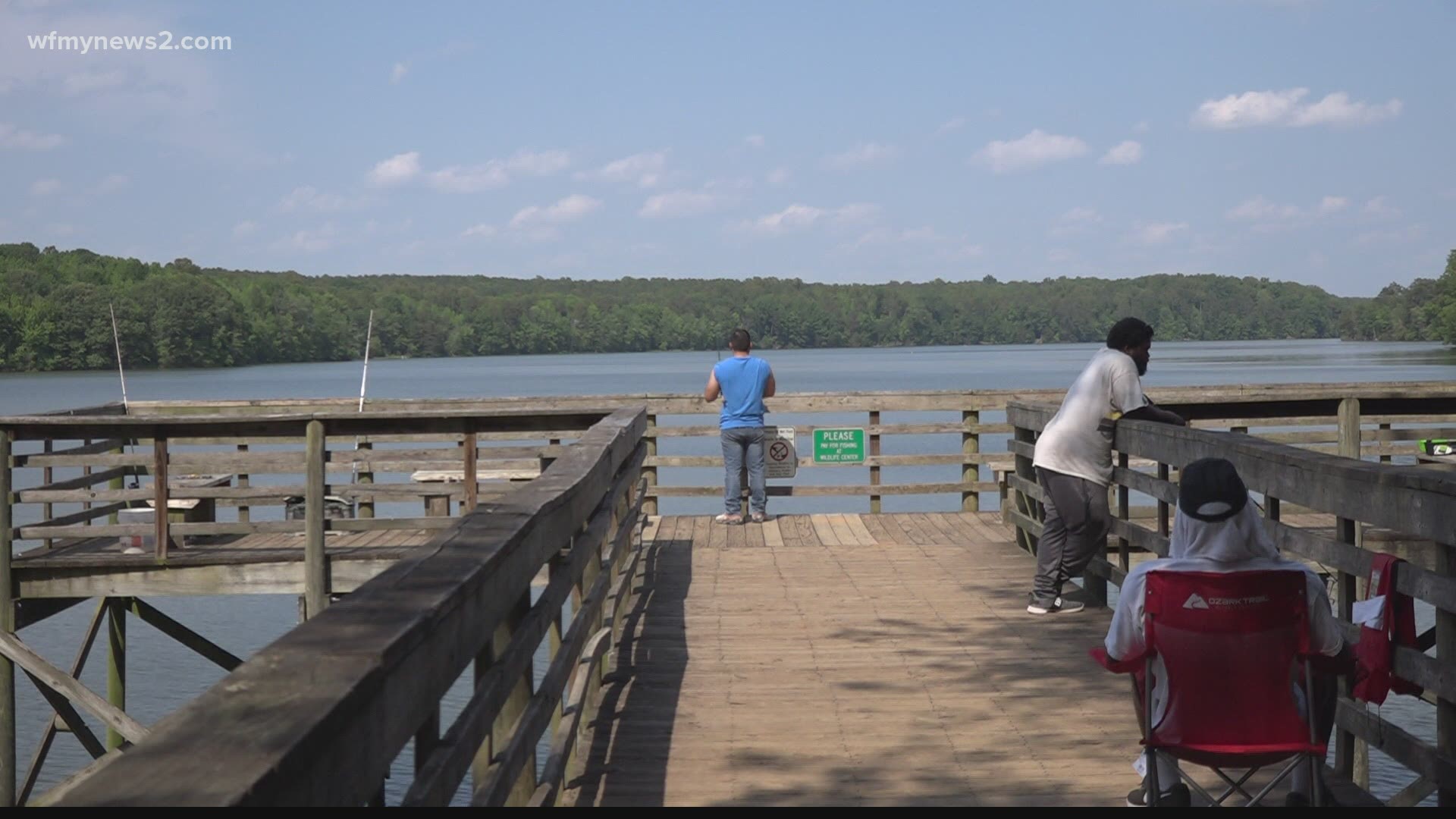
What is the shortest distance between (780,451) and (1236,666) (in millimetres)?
9380

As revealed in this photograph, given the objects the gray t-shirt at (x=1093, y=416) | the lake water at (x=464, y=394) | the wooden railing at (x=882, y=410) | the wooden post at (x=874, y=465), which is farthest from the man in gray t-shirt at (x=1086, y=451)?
the wooden post at (x=874, y=465)

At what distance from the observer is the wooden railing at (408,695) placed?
160 cm

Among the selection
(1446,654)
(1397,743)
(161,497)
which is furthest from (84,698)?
(1446,654)

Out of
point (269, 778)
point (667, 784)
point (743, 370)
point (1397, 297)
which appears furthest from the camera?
point (1397, 297)

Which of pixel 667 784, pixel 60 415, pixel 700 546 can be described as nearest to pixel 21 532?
pixel 60 415

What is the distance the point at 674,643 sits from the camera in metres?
7.20

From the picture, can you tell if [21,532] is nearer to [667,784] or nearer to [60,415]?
[60,415]

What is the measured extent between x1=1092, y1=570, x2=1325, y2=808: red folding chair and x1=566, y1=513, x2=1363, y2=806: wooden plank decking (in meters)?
0.70

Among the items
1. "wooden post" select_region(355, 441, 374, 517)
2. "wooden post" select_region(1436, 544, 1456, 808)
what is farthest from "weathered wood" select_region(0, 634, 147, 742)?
"wooden post" select_region(1436, 544, 1456, 808)

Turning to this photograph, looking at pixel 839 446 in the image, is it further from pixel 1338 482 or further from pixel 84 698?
pixel 1338 482

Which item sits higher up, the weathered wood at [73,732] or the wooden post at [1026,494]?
the wooden post at [1026,494]

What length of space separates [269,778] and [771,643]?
5678 millimetres

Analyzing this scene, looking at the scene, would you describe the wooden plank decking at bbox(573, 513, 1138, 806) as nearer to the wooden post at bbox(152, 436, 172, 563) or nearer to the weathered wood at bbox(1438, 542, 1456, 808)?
the weathered wood at bbox(1438, 542, 1456, 808)

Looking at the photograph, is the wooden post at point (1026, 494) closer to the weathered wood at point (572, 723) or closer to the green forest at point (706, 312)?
the weathered wood at point (572, 723)
